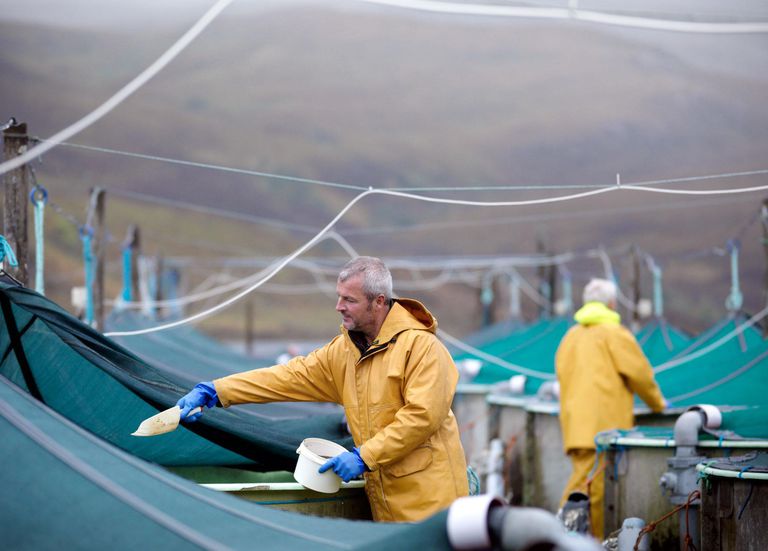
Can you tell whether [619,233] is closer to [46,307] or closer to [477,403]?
[477,403]

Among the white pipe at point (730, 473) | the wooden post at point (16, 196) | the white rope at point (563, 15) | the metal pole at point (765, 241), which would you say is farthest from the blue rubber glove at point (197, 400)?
the metal pole at point (765, 241)

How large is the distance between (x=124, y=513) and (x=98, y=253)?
8.89m

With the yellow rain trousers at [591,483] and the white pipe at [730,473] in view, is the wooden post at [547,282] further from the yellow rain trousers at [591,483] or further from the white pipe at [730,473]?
the white pipe at [730,473]

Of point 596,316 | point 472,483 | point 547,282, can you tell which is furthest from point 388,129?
point 472,483

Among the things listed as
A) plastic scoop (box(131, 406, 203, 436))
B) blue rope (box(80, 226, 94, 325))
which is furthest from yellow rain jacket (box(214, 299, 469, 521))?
blue rope (box(80, 226, 94, 325))

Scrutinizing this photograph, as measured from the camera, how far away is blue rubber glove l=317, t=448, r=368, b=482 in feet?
14.5

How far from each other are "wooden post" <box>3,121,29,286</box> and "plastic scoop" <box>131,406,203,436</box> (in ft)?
8.39

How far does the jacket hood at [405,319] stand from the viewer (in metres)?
4.72

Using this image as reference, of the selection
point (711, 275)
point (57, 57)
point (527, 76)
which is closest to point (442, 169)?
point (527, 76)

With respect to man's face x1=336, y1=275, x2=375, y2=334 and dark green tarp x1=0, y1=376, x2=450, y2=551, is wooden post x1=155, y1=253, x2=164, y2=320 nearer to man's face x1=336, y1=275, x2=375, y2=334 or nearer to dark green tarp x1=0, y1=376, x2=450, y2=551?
man's face x1=336, y1=275, x2=375, y2=334

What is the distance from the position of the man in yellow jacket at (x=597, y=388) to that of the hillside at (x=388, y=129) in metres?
58.3

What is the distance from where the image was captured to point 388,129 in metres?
84.6

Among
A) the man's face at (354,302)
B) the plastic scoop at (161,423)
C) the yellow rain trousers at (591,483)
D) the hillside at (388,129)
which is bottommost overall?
the yellow rain trousers at (591,483)

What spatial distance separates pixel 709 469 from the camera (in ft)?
17.5
